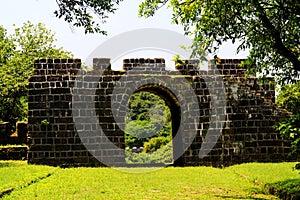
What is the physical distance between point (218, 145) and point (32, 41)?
75.5 ft

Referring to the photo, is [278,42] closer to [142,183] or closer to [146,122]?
[142,183]

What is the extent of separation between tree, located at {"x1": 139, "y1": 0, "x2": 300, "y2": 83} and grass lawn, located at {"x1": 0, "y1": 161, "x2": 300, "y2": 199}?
2.64 m

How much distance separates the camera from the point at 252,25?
909cm

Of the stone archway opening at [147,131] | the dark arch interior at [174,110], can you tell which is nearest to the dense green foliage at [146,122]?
the stone archway opening at [147,131]

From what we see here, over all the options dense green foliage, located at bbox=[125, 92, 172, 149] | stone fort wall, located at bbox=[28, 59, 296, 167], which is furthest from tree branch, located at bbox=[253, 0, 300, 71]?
dense green foliage, located at bbox=[125, 92, 172, 149]

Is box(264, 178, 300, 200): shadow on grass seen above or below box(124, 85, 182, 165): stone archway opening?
below

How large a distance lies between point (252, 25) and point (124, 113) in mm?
6854

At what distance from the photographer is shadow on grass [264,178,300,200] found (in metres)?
7.79

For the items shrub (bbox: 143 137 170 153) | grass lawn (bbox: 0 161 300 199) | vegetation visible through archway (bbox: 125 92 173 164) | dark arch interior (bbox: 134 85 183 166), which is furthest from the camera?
vegetation visible through archway (bbox: 125 92 173 164)

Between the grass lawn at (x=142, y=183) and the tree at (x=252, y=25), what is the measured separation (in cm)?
264

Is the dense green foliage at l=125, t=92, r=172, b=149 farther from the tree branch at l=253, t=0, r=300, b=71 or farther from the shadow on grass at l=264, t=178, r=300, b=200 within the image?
the tree branch at l=253, t=0, r=300, b=71

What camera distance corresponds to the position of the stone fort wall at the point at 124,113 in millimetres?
14586

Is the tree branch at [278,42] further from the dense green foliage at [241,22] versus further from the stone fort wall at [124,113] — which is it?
the stone fort wall at [124,113]

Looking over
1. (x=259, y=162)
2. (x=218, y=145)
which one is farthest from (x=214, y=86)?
(x=259, y=162)
